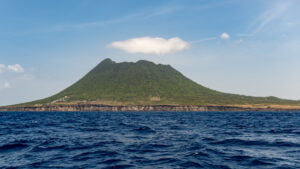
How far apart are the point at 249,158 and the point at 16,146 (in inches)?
908

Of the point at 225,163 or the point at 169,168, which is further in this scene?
the point at 225,163

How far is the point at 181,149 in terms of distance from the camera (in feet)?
80.1

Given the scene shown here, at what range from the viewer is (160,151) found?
23.3 m

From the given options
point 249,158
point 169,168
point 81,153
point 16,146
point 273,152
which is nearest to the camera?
point 169,168

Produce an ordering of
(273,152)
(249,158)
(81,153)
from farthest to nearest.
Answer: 1. (273,152)
2. (81,153)
3. (249,158)

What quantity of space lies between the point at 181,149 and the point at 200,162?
226 inches

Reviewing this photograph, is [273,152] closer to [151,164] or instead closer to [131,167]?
[151,164]

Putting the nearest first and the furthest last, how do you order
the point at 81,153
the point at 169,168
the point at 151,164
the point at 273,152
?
the point at 169,168 < the point at 151,164 < the point at 81,153 < the point at 273,152

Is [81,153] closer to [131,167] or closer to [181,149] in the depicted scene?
[131,167]

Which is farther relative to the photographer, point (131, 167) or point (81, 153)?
point (81, 153)

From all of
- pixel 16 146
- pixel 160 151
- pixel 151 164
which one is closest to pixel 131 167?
pixel 151 164

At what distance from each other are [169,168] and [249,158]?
7.50 m

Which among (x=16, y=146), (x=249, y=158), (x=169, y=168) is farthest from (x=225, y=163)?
(x=16, y=146)

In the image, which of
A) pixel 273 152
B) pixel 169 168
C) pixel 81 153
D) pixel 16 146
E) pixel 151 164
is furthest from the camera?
pixel 16 146
